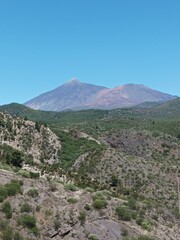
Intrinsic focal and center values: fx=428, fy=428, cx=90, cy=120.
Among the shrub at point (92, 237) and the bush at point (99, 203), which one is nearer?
the shrub at point (92, 237)

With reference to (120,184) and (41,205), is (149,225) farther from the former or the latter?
(120,184)

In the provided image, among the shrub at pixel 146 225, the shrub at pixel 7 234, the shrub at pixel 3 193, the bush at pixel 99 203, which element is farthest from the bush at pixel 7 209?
the shrub at pixel 146 225

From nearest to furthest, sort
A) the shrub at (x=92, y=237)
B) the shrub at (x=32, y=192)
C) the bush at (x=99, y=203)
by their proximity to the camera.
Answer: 1. the shrub at (x=92, y=237)
2. the shrub at (x=32, y=192)
3. the bush at (x=99, y=203)

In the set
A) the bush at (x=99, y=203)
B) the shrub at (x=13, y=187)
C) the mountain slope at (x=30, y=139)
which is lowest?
the bush at (x=99, y=203)

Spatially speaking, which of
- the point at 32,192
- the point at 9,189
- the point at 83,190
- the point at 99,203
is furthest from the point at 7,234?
the point at 83,190

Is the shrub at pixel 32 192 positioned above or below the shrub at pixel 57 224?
above

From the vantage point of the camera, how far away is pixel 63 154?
285ft

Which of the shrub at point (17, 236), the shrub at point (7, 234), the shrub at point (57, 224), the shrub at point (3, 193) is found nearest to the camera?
the shrub at point (7, 234)

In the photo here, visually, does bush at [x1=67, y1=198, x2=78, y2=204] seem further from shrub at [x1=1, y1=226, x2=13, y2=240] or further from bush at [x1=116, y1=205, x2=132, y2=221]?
shrub at [x1=1, y1=226, x2=13, y2=240]

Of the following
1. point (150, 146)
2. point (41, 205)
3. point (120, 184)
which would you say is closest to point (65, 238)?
point (41, 205)

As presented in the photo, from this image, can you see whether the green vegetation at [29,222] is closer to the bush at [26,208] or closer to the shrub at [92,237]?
the bush at [26,208]

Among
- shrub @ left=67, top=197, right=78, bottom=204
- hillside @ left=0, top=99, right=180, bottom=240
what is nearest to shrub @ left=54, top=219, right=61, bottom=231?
hillside @ left=0, top=99, right=180, bottom=240

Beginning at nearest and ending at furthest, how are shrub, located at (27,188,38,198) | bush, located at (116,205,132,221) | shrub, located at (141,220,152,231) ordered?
shrub, located at (27,188,38,198) → shrub, located at (141,220,152,231) → bush, located at (116,205,132,221)

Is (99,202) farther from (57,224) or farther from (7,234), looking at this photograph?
(7,234)
